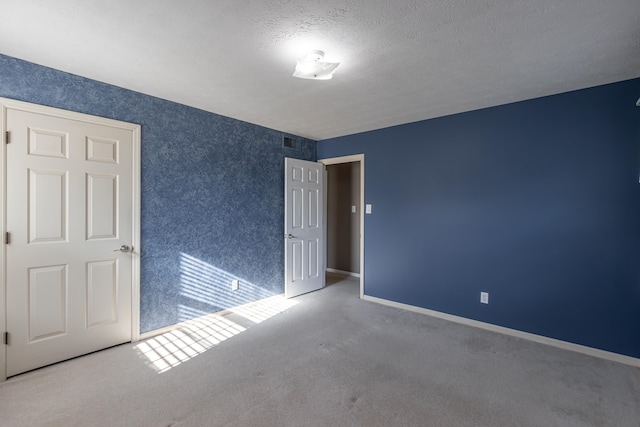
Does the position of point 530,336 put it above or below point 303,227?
below

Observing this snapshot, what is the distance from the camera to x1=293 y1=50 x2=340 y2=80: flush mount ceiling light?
202 centimetres

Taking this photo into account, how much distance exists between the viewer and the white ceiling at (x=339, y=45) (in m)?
1.62

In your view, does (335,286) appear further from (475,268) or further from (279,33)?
(279,33)

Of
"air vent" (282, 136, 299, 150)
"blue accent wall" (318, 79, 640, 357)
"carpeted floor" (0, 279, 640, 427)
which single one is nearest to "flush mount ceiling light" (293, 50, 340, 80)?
"blue accent wall" (318, 79, 640, 357)

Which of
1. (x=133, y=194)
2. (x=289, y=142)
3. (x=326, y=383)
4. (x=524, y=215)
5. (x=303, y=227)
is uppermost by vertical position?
(x=289, y=142)

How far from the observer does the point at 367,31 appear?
1807 millimetres

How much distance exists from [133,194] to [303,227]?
225 cm

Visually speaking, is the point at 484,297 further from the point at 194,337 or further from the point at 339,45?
the point at 194,337

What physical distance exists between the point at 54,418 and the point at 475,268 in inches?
146

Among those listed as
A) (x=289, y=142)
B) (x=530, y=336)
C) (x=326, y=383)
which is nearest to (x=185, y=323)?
(x=326, y=383)

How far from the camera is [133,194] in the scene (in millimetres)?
2730

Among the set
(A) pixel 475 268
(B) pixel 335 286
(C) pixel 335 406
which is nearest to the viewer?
(C) pixel 335 406

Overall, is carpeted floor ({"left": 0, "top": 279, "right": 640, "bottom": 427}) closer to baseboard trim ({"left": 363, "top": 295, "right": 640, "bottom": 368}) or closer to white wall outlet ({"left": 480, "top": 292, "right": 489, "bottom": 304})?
baseboard trim ({"left": 363, "top": 295, "right": 640, "bottom": 368})

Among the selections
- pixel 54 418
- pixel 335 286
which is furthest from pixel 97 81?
pixel 335 286
